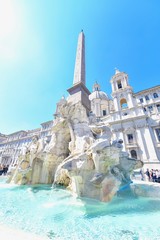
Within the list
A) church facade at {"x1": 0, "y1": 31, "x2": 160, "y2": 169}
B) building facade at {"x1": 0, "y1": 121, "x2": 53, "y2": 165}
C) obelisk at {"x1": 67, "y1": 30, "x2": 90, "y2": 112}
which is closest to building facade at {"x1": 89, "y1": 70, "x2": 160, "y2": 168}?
church facade at {"x1": 0, "y1": 31, "x2": 160, "y2": 169}

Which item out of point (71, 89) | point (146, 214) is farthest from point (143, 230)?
point (71, 89)

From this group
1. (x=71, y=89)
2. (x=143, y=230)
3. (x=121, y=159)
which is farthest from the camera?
(x=71, y=89)

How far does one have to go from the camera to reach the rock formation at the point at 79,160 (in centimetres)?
409

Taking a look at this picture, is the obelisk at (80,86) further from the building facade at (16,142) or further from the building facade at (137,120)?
the building facade at (16,142)

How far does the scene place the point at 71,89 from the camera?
9109mm

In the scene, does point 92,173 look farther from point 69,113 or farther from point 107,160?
point 69,113

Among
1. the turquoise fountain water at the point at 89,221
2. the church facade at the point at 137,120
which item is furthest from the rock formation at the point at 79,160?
the church facade at the point at 137,120

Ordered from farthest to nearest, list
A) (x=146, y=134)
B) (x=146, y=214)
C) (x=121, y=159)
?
(x=146, y=134), (x=121, y=159), (x=146, y=214)

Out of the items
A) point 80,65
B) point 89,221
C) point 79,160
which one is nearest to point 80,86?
point 80,65

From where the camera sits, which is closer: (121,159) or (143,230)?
Result: (143,230)

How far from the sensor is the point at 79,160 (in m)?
4.42

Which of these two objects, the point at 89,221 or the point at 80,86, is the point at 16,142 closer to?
the point at 80,86

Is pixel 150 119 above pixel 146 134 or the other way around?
above

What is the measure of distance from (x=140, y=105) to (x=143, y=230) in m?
26.5
